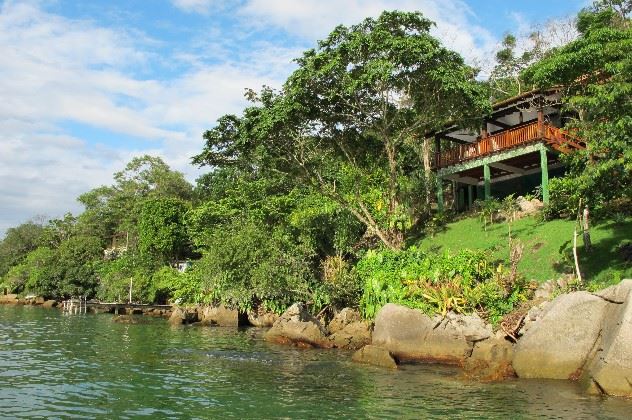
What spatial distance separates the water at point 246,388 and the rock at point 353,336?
1.22 meters

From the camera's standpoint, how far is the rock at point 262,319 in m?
31.4

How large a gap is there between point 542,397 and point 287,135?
1668 cm

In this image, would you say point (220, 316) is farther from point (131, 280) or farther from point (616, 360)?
point (616, 360)

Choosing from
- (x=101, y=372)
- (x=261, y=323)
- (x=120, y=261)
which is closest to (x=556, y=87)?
(x=261, y=323)

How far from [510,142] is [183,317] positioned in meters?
20.9

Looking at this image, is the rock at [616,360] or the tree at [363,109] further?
the tree at [363,109]

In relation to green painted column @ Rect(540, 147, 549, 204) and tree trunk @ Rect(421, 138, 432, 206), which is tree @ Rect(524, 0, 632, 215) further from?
tree trunk @ Rect(421, 138, 432, 206)

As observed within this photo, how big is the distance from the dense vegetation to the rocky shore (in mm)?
926

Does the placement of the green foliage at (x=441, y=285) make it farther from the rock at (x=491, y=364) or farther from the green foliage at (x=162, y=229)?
the green foliage at (x=162, y=229)

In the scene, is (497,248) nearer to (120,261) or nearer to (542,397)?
(542,397)

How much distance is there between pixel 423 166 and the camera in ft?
134

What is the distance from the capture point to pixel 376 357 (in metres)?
18.0

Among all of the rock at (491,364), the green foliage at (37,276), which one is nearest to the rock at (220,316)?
the rock at (491,364)

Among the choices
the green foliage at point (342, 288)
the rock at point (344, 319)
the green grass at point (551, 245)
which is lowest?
the rock at point (344, 319)
